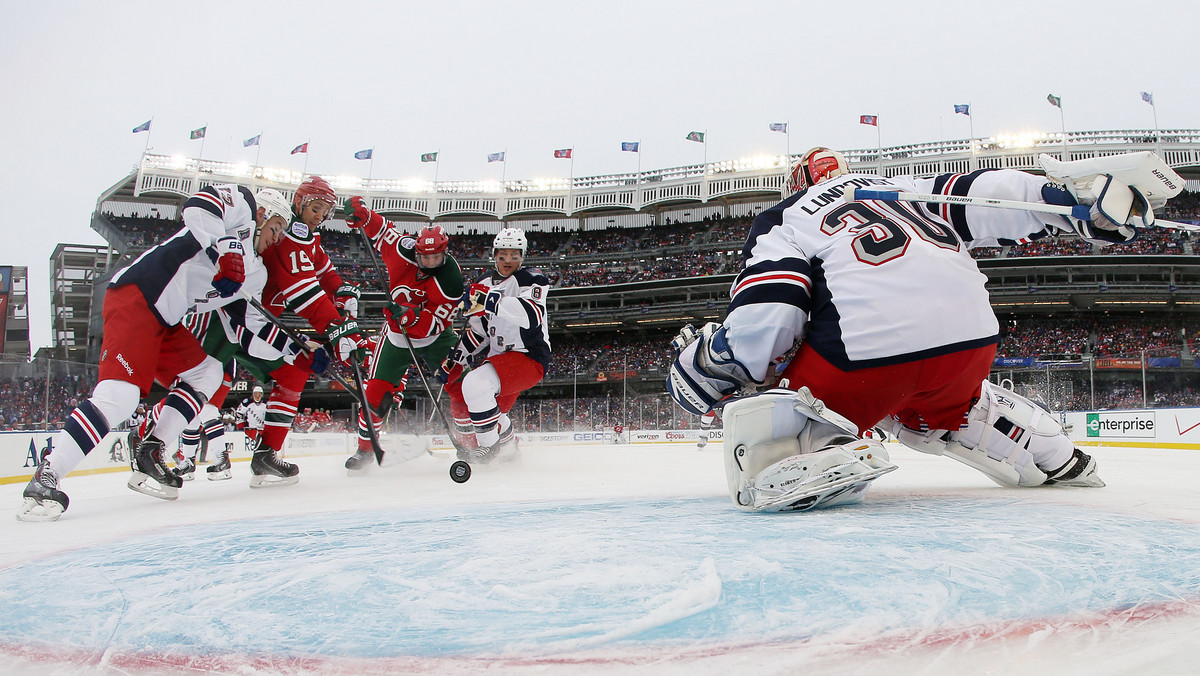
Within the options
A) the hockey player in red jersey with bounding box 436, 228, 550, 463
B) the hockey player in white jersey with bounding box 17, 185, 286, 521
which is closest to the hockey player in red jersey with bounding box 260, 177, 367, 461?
the hockey player in white jersey with bounding box 17, 185, 286, 521

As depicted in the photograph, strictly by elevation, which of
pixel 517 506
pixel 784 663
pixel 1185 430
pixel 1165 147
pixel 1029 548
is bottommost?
pixel 1185 430

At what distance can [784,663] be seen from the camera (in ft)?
2.57

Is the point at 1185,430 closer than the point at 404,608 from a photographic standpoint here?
No

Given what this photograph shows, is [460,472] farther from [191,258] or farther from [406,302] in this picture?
[406,302]

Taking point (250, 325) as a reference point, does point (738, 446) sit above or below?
below

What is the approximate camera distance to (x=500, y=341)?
544 centimetres

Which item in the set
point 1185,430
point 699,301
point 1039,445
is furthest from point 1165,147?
point 1039,445

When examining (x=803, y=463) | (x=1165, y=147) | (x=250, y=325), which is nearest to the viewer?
(x=803, y=463)

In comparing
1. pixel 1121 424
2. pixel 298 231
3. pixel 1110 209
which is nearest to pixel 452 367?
pixel 298 231

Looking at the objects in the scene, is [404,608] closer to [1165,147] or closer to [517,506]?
[517,506]

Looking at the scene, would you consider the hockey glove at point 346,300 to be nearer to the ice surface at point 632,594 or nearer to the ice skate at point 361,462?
the ice skate at point 361,462

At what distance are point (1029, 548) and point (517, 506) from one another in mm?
1674

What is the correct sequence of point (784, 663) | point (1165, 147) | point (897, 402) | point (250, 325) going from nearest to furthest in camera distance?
point (784, 663)
point (897, 402)
point (250, 325)
point (1165, 147)

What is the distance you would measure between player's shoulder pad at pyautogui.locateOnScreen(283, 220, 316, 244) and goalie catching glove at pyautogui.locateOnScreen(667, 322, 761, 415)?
3343mm
